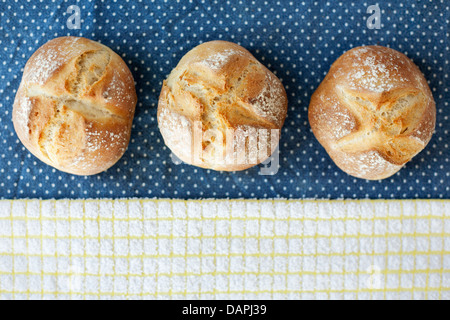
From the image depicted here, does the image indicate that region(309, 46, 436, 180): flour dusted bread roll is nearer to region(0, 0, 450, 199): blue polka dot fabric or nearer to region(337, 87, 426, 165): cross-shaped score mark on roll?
region(337, 87, 426, 165): cross-shaped score mark on roll

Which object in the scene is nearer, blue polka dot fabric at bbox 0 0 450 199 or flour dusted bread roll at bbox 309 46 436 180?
flour dusted bread roll at bbox 309 46 436 180

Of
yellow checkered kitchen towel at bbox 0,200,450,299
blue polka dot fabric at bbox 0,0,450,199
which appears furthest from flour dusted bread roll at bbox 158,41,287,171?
yellow checkered kitchen towel at bbox 0,200,450,299

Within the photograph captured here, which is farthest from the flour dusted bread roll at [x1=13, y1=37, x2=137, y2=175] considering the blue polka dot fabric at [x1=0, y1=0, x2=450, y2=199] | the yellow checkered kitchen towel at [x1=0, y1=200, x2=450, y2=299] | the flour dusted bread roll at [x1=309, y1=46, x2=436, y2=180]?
the flour dusted bread roll at [x1=309, y1=46, x2=436, y2=180]

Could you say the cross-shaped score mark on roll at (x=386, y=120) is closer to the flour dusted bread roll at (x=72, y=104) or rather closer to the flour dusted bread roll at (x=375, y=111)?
the flour dusted bread roll at (x=375, y=111)

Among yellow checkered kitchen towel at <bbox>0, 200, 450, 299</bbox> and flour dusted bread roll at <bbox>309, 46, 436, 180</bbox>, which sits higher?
flour dusted bread roll at <bbox>309, 46, 436, 180</bbox>

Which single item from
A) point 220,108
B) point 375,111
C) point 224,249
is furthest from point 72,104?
point 375,111

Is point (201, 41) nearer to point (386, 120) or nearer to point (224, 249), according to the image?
point (386, 120)

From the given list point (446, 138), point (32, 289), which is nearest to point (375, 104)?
point (446, 138)
